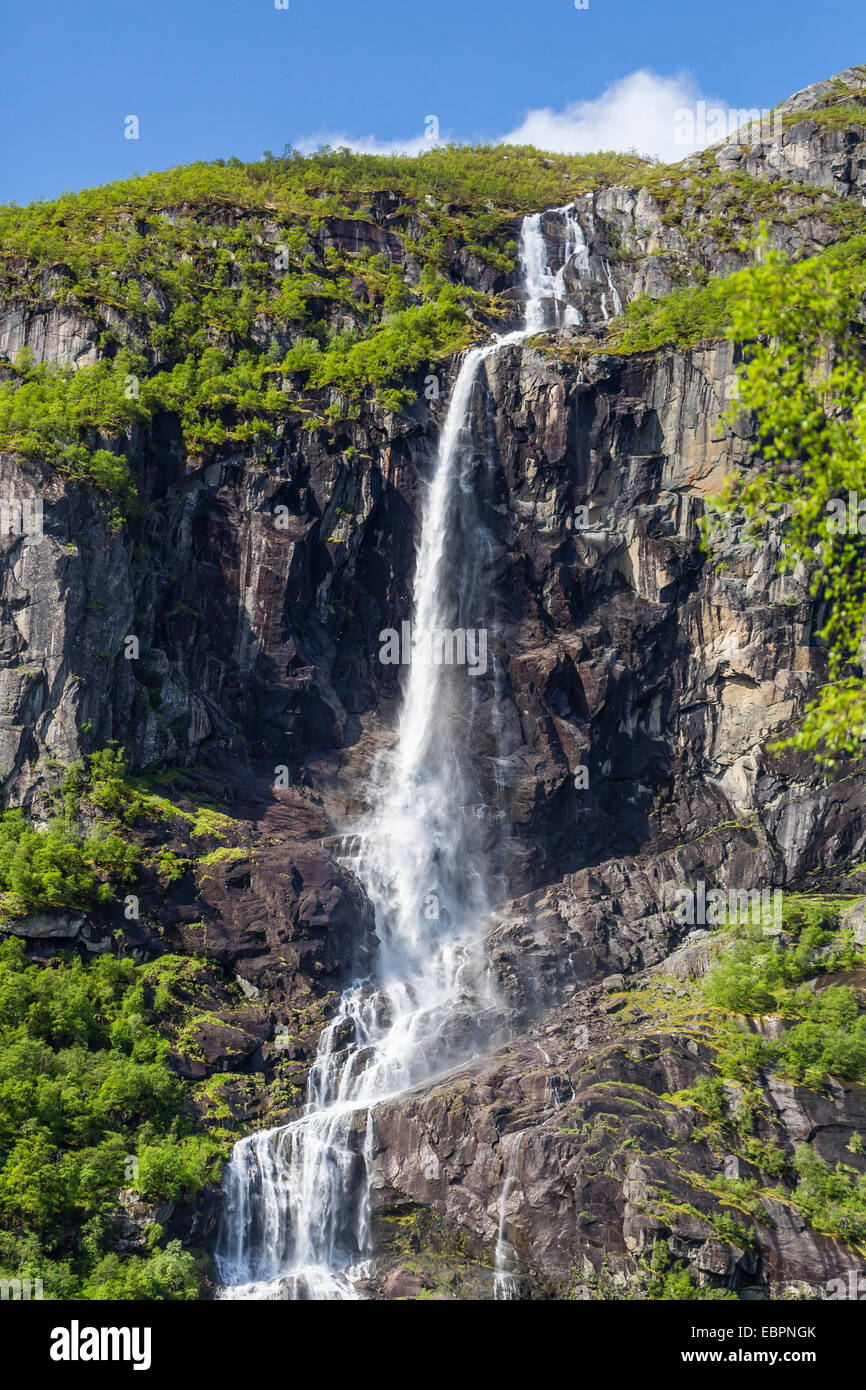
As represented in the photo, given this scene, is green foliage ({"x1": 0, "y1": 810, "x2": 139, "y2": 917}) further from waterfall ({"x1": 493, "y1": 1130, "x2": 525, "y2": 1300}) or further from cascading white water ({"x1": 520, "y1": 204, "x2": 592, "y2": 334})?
cascading white water ({"x1": 520, "y1": 204, "x2": 592, "y2": 334})

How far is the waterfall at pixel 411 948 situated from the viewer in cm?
Result: 3306

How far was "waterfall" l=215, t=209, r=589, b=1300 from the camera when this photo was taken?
33062 millimetres

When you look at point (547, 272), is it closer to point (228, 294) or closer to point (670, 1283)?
point (228, 294)

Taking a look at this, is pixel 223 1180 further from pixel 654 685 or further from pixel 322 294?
pixel 322 294

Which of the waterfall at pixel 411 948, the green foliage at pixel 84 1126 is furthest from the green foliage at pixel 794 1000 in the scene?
the green foliage at pixel 84 1126

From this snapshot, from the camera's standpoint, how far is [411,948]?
45.1 meters

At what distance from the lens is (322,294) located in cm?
6556

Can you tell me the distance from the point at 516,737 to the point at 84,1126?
2722 cm

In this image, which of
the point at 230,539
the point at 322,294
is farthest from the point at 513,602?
the point at 322,294

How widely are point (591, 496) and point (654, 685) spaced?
10.6 m

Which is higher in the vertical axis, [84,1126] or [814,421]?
[814,421]

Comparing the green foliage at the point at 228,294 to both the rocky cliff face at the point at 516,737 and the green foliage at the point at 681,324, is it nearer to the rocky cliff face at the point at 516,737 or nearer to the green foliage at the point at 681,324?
the rocky cliff face at the point at 516,737

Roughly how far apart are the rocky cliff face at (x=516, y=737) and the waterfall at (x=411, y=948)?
104cm

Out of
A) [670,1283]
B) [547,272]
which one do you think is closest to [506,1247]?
[670,1283]
